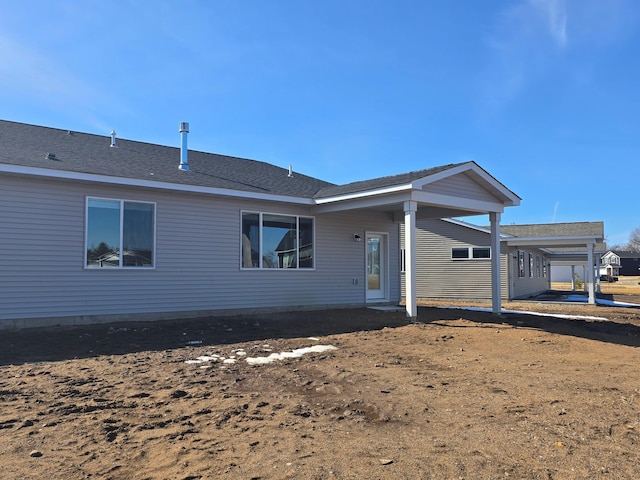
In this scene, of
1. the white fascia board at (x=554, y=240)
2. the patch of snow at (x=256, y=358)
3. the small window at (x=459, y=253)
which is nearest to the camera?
the patch of snow at (x=256, y=358)

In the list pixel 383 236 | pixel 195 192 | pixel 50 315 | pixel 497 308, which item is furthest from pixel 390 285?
pixel 50 315

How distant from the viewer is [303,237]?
12539 mm

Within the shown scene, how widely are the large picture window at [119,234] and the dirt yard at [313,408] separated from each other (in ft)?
5.43

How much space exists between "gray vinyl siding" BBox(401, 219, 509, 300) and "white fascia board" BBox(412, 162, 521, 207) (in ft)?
26.2

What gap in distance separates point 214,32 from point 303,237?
5374 mm

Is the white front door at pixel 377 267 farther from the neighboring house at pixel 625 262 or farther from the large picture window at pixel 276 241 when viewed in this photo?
the neighboring house at pixel 625 262

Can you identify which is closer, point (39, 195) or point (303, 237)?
point (39, 195)

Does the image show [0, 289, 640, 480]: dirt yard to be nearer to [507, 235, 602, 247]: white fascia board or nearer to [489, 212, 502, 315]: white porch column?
[489, 212, 502, 315]: white porch column

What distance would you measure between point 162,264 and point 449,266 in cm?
1459

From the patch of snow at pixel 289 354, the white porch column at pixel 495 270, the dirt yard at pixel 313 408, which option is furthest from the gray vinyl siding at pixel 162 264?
the patch of snow at pixel 289 354

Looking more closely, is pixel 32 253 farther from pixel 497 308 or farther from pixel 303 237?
pixel 497 308

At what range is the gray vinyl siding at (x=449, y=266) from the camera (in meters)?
20.6

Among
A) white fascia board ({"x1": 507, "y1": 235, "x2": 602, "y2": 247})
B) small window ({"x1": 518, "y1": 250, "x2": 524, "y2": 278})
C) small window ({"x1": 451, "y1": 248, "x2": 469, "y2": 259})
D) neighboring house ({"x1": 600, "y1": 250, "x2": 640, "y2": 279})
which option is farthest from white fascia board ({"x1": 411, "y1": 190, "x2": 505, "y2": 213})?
neighboring house ({"x1": 600, "y1": 250, "x2": 640, "y2": 279})

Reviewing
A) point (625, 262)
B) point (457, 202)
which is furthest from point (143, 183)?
point (625, 262)
